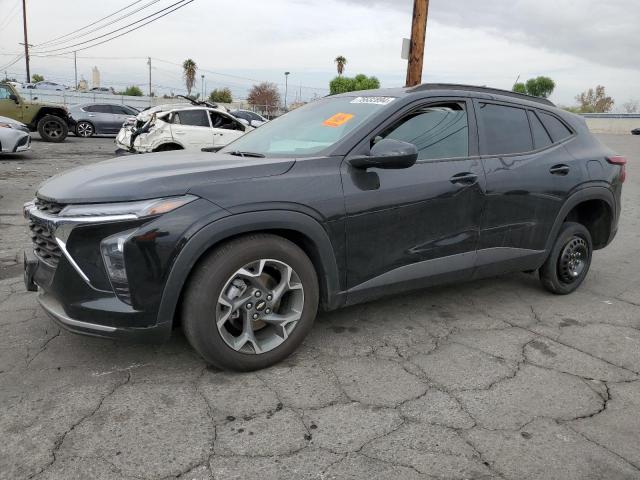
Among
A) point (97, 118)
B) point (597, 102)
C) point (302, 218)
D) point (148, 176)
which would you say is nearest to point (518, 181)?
point (302, 218)

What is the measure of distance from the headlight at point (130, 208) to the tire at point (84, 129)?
20.6 m

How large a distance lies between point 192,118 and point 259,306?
10222 millimetres

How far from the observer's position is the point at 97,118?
21125mm

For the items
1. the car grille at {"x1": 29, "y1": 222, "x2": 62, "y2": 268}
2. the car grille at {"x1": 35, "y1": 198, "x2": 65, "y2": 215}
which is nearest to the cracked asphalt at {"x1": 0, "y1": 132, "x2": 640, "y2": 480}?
the car grille at {"x1": 29, "y1": 222, "x2": 62, "y2": 268}

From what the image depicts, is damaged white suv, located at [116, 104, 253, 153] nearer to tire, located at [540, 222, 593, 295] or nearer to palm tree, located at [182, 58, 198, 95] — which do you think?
tire, located at [540, 222, 593, 295]

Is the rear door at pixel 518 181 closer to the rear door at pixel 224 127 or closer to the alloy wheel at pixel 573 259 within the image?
the alloy wheel at pixel 573 259

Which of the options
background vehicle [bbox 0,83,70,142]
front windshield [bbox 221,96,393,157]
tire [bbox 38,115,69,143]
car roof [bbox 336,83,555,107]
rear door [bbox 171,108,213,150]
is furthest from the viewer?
tire [bbox 38,115,69,143]

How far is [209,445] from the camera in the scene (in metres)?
2.39

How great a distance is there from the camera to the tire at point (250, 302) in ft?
9.10

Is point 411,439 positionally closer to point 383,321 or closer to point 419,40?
point 383,321

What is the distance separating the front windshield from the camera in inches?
137

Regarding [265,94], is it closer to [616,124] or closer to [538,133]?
[616,124]

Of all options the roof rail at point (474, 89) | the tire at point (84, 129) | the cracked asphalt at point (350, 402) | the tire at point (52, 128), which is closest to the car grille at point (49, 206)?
the cracked asphalt at point (350, 402)

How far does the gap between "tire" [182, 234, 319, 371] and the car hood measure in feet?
1.21
